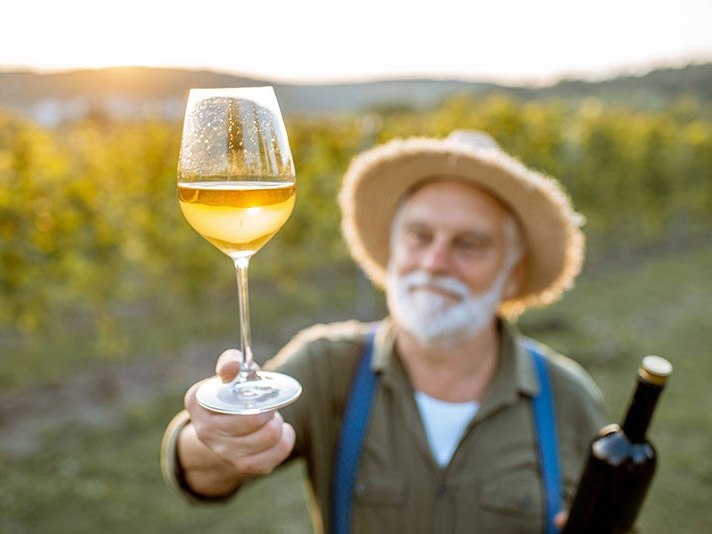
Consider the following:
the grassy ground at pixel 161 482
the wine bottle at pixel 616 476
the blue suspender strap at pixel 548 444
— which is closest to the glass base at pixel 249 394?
the wine bottle at pixel 616 476

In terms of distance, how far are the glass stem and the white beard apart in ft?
3.73

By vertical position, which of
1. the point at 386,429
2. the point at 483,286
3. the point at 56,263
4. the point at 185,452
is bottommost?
the point at 56,263

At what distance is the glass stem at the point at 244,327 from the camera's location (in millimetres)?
1188

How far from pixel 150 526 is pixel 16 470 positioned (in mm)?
1570

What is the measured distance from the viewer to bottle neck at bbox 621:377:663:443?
160cm

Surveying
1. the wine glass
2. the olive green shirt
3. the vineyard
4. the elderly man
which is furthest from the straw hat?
the vineyard

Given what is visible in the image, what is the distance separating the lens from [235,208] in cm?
112

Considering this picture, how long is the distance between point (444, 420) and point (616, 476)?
692 mm

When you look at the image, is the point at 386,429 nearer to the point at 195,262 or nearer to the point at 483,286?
the point at 483,286

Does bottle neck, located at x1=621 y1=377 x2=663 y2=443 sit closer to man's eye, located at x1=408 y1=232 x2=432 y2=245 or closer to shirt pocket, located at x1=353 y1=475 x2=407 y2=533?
shirt pocket, located at x1=353 y1=475 x2=407 y2=533

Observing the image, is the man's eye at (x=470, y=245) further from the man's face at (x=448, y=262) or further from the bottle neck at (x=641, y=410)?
the bottle neck at (x=641, y=410)

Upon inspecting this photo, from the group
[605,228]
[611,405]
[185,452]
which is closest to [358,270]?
[611,405]

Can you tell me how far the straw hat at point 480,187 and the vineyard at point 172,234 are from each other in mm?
3527

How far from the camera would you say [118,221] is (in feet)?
21.7
